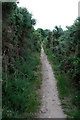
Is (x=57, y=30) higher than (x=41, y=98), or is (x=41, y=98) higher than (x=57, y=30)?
(x=57, y=30)

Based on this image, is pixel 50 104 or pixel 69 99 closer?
pixel 50 104

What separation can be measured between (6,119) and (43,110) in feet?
4.94

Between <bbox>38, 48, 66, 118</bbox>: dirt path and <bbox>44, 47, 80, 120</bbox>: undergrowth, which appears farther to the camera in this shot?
<bbox>38, 48, 66, 118</bbox>: dirt path

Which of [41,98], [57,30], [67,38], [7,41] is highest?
[57,30]

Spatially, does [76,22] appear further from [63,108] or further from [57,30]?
[57,30]

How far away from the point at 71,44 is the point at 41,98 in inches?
150

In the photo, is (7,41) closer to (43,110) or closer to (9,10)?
(9,10)

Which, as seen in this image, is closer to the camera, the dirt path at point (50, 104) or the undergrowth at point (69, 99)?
the undergrowth at point (69, 99)

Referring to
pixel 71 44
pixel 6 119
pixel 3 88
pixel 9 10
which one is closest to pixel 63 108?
pixel 6 119

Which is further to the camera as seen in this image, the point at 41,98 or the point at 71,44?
the point at 71,44

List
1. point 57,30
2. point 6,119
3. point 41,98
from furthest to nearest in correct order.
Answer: point 57,30
point 41,98
point 6,119

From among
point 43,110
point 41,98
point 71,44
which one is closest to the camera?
point 43,110

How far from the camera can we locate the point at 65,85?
19.3 ft

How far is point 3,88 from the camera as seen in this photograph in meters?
4.21
